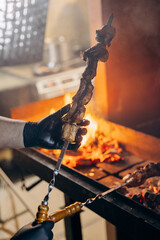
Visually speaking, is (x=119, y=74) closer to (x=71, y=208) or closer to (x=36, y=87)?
(x=36, y=87)

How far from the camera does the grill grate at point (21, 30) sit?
347cm

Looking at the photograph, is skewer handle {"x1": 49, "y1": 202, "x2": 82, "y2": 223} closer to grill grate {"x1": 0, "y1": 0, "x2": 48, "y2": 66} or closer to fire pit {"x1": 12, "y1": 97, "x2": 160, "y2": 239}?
fire pit {"x1": 12, "y1": 97, "x2": 160, "y2": 239}

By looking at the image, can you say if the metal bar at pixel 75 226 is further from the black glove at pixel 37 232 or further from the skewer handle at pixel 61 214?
the black glove at pixel 37 232

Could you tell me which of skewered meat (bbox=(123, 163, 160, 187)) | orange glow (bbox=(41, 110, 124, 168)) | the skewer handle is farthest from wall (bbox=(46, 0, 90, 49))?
the skewer handle

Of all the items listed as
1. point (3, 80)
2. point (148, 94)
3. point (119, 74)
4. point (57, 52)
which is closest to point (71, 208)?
point (119, 74)

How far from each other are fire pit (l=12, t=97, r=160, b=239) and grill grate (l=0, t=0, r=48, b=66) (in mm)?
1069

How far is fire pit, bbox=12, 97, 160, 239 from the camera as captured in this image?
5.98 ft

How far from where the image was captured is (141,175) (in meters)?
2.22

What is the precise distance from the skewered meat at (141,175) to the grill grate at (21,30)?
253 cm

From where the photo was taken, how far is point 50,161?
2588 millimetres

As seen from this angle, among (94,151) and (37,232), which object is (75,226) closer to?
(94,151)

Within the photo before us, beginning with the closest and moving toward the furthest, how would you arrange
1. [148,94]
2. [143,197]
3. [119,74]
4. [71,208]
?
[71,208], [143,197], [119,74], [148,94]

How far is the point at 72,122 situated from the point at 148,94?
212 centimetres

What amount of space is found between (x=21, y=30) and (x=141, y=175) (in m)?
2.76
